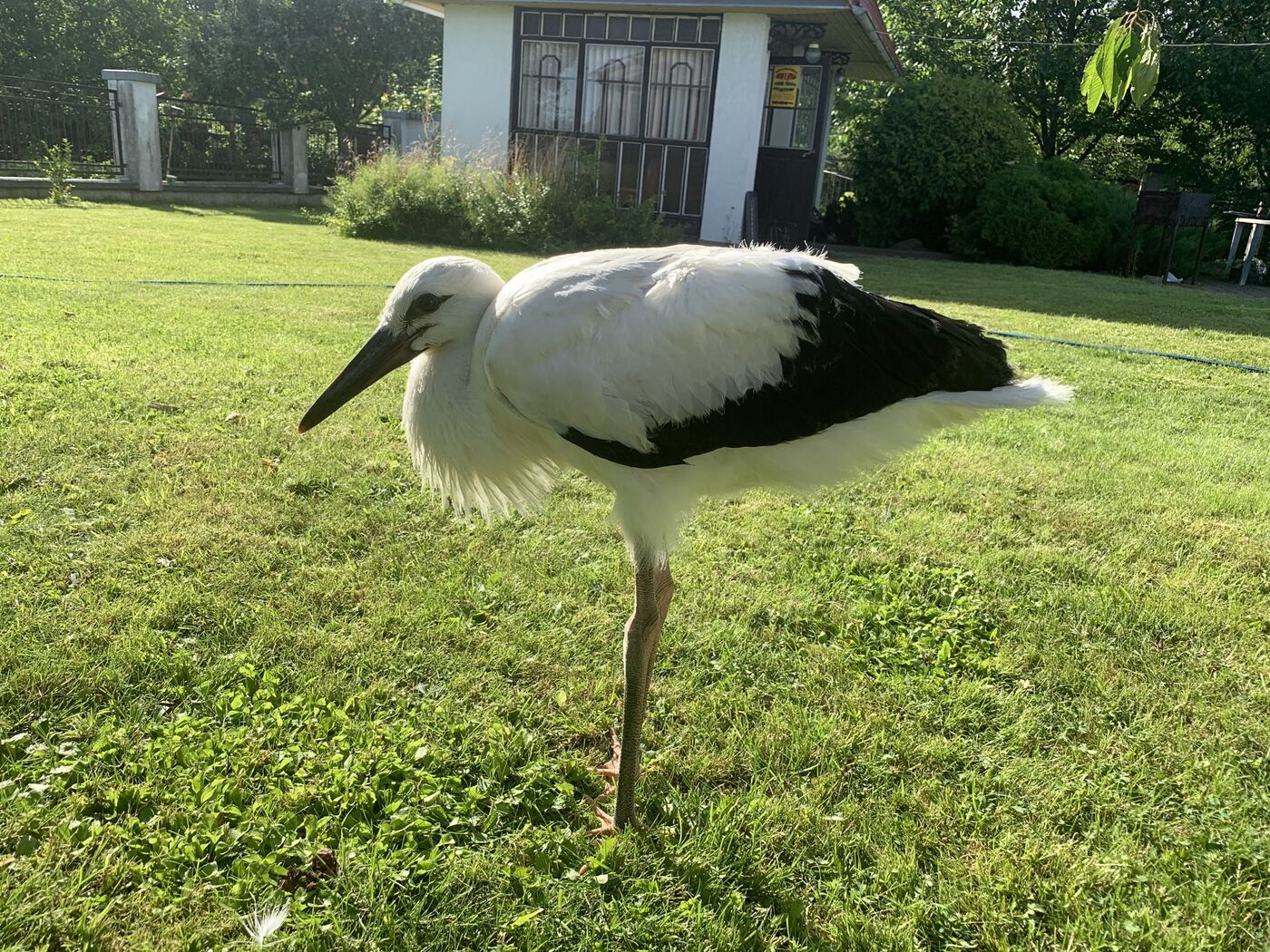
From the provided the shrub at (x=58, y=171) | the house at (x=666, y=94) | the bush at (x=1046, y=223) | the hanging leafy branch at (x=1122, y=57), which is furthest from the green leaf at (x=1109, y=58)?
the shrub at (x=58, y=171)

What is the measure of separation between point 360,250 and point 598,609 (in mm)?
10479

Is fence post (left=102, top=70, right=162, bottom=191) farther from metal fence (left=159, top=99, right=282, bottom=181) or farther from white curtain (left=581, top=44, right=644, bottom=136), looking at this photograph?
white curtain (left=581, top=44, right=644, bottom=136)

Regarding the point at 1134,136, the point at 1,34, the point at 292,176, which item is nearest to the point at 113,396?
the point at 292,176

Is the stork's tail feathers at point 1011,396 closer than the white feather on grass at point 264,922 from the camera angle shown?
No

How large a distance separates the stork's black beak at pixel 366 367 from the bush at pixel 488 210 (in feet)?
33.8

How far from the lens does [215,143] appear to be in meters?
20.4

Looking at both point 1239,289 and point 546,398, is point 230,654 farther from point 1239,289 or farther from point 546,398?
point 1239,289

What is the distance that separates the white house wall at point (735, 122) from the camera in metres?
13.9

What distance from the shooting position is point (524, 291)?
2.42m

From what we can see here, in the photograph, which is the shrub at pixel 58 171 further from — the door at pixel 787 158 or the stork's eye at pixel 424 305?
the stork's eye at pixel 424 305

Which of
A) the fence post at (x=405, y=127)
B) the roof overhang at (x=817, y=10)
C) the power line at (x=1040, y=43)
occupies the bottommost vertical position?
the fence post at (x=405, y=127)

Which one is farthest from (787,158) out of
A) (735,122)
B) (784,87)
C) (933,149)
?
(933,149)

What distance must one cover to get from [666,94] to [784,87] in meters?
2.10

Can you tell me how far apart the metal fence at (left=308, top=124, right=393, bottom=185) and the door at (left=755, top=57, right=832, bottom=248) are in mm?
12165
